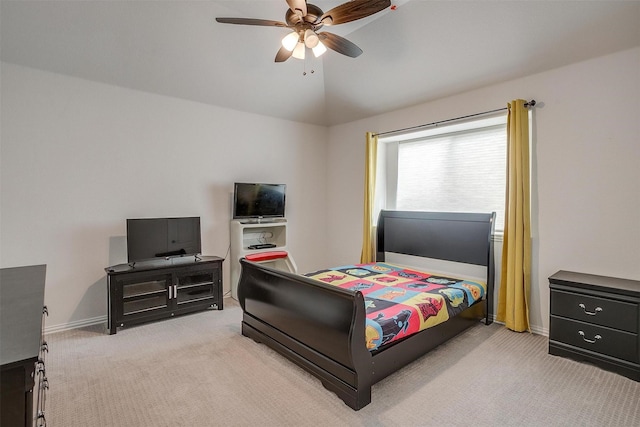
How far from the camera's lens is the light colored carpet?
210 cm

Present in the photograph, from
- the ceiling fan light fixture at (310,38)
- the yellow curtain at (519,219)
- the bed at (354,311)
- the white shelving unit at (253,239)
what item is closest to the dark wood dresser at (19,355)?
the bed at (354,311)

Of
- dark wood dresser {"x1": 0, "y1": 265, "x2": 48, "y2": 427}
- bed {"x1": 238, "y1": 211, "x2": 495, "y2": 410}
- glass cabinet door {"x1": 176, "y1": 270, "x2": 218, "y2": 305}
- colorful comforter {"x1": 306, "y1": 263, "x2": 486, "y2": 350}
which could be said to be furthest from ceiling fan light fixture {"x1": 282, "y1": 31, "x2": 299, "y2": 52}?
glass cabinet door {"x1": 176, "y1": 270, "x2": 218, "y2": 305}

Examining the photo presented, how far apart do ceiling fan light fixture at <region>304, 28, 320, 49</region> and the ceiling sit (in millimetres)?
1020

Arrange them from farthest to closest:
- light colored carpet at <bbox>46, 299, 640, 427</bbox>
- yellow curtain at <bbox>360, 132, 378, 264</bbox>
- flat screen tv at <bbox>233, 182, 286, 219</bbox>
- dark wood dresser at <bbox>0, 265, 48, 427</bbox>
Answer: yellow curtain at <bbox>360, 132, 378, 264</bbox> → flat screen tv at <bbox>233, 182, 286, 219</bbox> → light colored carpet at <bbox>46, 299, 640, 427</bbox> → dark wood dresser at <bbox>0, 265, 48, 427</bbox>

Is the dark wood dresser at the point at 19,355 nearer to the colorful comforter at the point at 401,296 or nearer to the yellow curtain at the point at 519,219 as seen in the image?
the colorful comforter at the point at 401,296

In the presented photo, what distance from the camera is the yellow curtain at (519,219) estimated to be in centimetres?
343

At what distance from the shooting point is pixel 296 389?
242 centimetres

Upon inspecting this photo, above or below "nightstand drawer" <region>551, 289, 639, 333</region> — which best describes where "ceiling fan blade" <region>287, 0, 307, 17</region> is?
above

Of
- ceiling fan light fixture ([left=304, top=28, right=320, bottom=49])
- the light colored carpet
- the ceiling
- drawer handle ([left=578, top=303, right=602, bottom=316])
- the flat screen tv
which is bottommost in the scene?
the light colored carpet

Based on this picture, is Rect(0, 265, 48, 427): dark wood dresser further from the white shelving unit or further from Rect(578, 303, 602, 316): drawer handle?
Rect(578, 303, 602, 316): drawer handle

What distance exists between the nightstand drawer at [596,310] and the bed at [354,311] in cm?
81


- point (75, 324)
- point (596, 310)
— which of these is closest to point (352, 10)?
point (596, 310)

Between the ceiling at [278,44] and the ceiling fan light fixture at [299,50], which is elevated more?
the ceiling at [278,44]

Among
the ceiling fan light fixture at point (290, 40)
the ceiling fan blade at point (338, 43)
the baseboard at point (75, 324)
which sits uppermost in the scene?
the ceiling fan blade at point (338, 43)
